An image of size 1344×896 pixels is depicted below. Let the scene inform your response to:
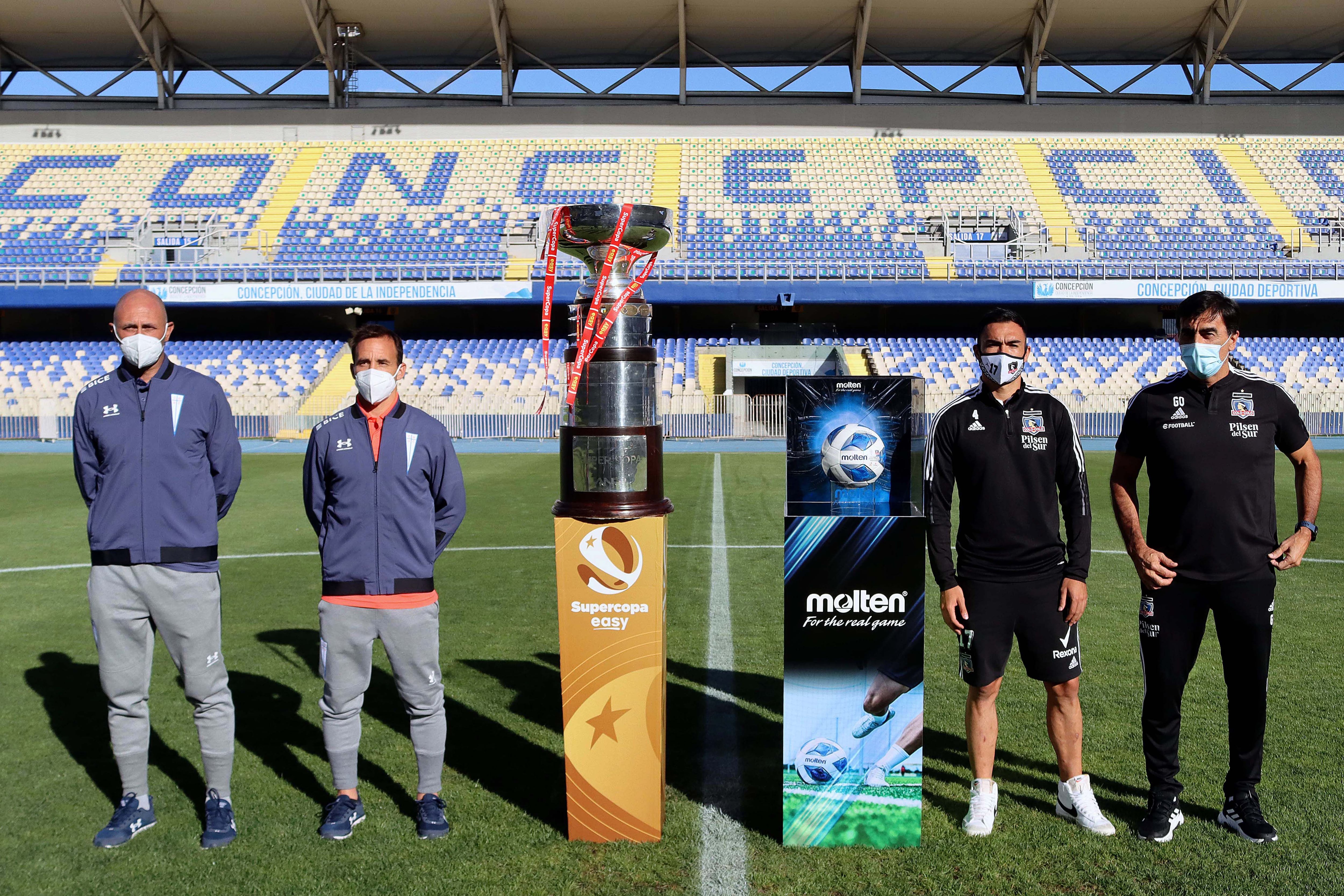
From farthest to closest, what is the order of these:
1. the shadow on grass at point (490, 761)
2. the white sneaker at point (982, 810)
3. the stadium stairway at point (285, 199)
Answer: the stadium stairway at point (285, 199)
the shadow on grass at point (490, 761)
the white sneaker at point (982, 810)

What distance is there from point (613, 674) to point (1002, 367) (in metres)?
1.97

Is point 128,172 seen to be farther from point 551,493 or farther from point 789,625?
point 789,625

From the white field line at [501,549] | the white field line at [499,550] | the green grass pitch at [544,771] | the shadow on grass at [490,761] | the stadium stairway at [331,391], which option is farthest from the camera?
the stadium stairway at [331,391]

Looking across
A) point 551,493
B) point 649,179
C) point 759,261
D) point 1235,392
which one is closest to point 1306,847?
point 1235,392

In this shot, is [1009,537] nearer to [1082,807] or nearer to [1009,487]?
[1009,487]

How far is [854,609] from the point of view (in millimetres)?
4207

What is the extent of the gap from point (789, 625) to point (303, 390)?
30029mm

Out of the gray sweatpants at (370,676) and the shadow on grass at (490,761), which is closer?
the gray sweatpants at (370,676)

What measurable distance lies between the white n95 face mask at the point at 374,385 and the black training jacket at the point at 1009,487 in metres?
2.20

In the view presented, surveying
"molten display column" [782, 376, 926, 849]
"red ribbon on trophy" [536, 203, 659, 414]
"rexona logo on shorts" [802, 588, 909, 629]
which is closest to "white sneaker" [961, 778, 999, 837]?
"molten display column" [782, 376, 926, 849]

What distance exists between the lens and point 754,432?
2911 cm

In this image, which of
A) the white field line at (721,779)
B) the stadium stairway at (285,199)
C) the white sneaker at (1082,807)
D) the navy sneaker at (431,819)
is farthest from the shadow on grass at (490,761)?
the stadium stairway at (285,199)

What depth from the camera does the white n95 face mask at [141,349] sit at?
4.16 m

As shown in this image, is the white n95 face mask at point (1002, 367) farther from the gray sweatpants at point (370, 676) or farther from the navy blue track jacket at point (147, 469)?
the navy blue track jacket at point (147, 469)
